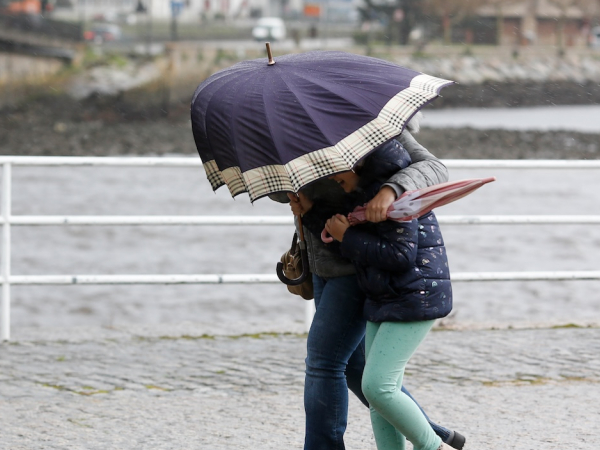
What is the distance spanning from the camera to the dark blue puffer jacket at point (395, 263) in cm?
331

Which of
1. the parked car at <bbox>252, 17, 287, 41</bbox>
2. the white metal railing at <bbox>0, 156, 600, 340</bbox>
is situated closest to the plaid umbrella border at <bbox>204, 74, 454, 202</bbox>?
the white metal railing at <bbox>0, 156, 600, 340</bbox>

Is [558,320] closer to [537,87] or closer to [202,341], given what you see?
[202,341]

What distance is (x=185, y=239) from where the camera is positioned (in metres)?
22.0

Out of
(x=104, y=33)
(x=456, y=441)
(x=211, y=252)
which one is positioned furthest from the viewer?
(x=104, y=33)

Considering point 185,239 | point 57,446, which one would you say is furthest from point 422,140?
point 57,446

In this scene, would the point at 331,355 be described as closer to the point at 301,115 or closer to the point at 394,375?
the point at 394,375

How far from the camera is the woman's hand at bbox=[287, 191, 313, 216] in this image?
3.47 m

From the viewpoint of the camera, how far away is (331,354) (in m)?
3.55

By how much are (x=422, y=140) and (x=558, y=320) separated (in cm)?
4149

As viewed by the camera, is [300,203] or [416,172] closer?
[416,172]

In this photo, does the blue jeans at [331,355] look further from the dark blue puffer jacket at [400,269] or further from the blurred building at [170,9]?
the blurred building at [170,9]

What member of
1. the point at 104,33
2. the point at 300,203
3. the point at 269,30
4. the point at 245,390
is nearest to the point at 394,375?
the point at 300,203

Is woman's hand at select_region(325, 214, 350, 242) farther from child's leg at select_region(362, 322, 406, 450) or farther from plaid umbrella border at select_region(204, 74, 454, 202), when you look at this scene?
child's leg at select_region(362, 322, 406, 450)

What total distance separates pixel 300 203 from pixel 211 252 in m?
17.1
